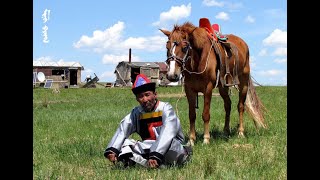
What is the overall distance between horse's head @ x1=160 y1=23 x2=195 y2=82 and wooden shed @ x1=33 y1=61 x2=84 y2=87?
4986cm

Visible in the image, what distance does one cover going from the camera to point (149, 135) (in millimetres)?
5734

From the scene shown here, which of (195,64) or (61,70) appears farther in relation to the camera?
(61,70)

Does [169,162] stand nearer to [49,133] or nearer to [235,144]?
[235,144]

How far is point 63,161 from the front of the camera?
6352 millimetres

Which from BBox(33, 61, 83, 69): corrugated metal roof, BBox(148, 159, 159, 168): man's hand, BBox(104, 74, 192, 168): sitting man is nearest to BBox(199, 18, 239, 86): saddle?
BBox(104, 74, 192, 168): sitting man

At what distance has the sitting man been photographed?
210 inches

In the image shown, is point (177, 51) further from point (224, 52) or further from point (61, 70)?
point (61, 70)

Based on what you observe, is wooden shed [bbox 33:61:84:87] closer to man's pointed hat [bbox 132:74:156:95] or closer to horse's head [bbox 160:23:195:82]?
horse's head [bbox 160:23:195:82]

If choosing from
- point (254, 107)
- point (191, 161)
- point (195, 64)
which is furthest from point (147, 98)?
point (254, 107)

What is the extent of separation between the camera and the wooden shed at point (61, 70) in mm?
56312

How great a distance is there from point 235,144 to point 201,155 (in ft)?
4.45

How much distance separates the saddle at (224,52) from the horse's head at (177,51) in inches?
44.6

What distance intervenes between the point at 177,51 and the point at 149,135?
1842 mm
